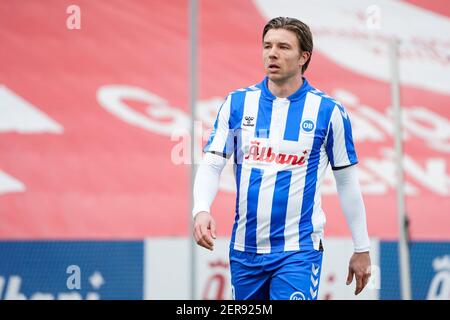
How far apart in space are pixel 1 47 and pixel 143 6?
1257 millimetres

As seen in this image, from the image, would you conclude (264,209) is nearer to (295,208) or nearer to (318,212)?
(295,208)

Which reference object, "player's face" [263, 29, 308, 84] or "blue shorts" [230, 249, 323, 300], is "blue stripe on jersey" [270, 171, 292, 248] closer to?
"blue shorts" [230, 249, 323, 300]

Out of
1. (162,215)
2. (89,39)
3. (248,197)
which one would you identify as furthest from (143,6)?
(248,197)

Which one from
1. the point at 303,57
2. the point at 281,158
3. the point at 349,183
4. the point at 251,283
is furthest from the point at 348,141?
the point at 251,283

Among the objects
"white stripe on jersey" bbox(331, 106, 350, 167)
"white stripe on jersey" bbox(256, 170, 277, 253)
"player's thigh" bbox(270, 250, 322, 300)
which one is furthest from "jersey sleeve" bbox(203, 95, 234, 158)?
"player's thigh" bbox(270, 250, 322, 300)

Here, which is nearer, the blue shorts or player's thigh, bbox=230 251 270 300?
the blue shorts

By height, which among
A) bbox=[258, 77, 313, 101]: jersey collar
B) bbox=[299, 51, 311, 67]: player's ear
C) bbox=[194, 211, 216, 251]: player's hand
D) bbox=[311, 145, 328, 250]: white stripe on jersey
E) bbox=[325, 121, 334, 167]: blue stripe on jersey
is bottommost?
bbox=[194, 211, 216, 251]: player's hand

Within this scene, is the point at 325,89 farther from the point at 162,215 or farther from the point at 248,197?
the point at 248,197

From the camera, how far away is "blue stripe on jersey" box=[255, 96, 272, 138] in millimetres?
4801

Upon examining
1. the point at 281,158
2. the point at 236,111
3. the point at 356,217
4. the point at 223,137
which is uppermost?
the point at 236,111

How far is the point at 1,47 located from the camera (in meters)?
8.66

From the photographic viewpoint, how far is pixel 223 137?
482 cm

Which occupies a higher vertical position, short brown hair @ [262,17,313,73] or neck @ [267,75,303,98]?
short brown hair @ [262,17,313,73]

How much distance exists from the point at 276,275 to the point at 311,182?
47cm
